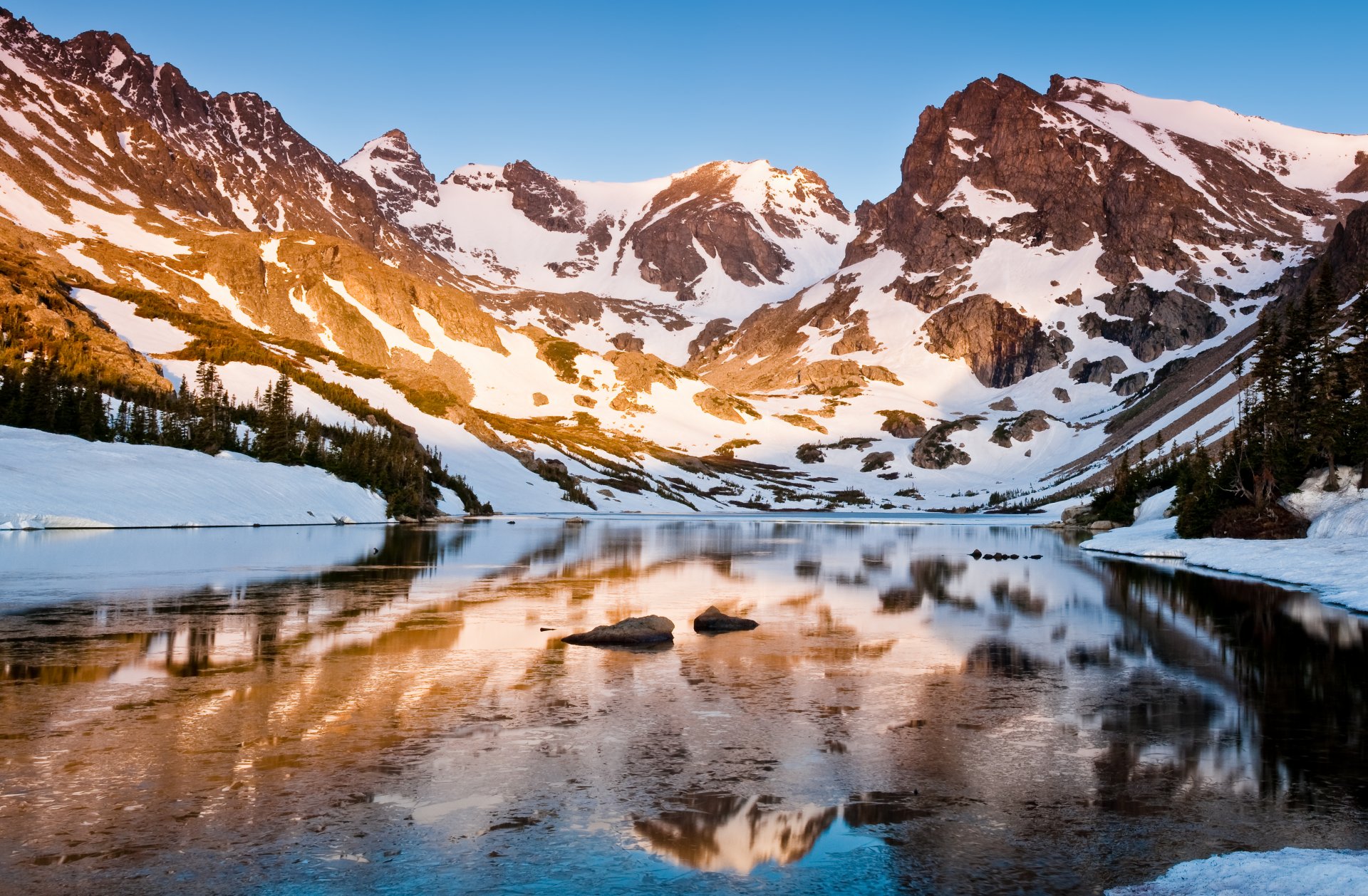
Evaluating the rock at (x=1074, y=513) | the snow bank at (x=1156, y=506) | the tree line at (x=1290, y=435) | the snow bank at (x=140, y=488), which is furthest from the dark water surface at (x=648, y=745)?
the rock at (x=1074, y=513)

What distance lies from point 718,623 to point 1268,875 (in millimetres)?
19307

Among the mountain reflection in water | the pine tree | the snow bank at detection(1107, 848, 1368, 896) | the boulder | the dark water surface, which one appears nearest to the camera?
the snow bank at detection(1107, 848, 1368, 896)

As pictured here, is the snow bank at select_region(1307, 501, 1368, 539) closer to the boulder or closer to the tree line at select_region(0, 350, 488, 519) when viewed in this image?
the boulder

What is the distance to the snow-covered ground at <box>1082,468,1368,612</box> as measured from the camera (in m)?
40.4

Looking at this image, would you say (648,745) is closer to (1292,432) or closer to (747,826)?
(747,826)

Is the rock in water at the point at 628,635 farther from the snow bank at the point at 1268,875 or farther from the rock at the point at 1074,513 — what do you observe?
the rock at the point at 1074,513

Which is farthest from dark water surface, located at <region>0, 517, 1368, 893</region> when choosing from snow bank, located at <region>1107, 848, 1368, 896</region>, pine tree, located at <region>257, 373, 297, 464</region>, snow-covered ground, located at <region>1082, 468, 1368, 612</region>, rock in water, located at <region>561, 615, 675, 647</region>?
pine tree, located at <region>257, 373, 297, 464</region>

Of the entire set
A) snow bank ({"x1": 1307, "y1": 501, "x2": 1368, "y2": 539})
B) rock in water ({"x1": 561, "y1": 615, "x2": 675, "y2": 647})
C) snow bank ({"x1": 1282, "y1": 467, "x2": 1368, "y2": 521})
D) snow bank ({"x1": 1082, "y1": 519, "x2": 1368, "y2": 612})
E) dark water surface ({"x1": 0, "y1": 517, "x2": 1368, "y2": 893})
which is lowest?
dark water surface ({"x1": 0, "y1": 517, "x2": 1368, "y2": 893})

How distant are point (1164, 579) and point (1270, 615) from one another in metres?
15.5

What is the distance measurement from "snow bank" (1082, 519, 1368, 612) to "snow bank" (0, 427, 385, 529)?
6844 centimetres

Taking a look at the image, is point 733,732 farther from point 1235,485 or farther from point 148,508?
point 148,508

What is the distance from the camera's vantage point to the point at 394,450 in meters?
123

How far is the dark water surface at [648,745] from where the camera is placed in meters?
10.2

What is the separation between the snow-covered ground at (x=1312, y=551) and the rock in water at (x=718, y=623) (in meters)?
21.7
